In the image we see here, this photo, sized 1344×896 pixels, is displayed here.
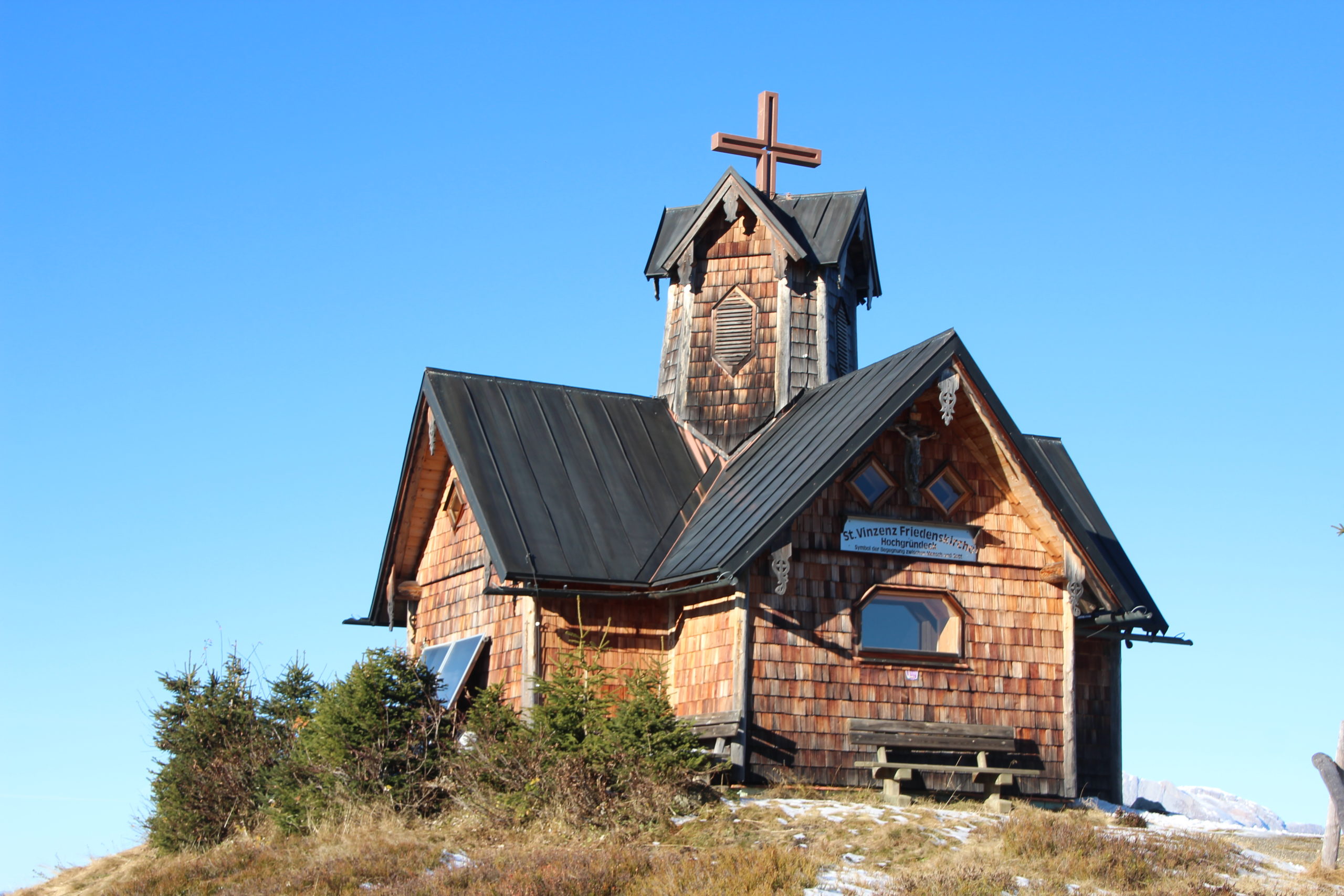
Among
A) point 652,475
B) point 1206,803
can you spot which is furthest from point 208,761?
point 1206,803

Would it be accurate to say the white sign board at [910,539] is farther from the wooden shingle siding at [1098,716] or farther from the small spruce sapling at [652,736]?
the small spruce sapling at [652,736]

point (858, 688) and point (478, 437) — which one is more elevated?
point (478, 437)

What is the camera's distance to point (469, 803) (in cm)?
1786

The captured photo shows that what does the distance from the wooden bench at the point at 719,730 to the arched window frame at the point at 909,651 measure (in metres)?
2.01

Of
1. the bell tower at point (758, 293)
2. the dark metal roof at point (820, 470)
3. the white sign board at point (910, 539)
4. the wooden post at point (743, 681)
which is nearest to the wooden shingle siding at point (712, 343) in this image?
the bell tower at point (758, 293)

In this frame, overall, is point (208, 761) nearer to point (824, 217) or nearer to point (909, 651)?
point (909, 651)

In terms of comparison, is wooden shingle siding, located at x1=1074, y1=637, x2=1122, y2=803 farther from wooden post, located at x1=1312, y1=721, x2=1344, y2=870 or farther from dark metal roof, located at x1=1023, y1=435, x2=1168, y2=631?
wooden post, located at x1=1312, y1=721, x2=1344, y2=870

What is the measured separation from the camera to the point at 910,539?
20984 mm

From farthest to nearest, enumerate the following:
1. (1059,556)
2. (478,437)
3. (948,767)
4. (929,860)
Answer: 1. (478,437)
2. (1059,556)
3. (948,767)
4. (929,860)

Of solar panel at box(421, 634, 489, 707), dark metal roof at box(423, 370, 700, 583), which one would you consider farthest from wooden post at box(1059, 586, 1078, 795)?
solar panel at box(421, 634, 489, 707)

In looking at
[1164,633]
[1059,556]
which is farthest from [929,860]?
[1164,633]

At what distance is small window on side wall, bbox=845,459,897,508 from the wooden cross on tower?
7.99 m

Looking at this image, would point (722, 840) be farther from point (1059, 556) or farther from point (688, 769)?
point (1059, 556)

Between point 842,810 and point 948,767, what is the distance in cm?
237
